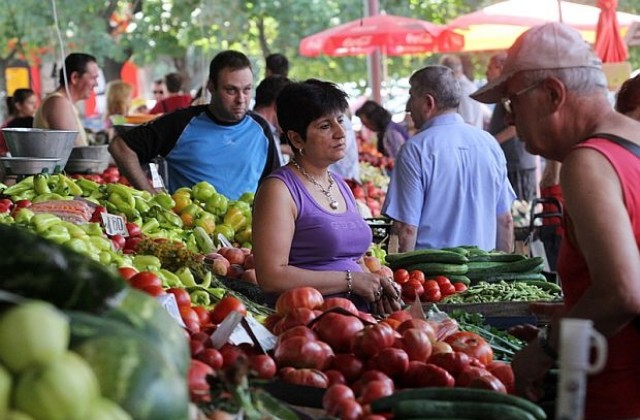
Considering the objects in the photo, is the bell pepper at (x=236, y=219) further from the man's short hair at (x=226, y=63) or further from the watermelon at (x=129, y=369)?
the watermelon at (x=129, y=369)

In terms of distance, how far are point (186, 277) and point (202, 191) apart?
1906mm

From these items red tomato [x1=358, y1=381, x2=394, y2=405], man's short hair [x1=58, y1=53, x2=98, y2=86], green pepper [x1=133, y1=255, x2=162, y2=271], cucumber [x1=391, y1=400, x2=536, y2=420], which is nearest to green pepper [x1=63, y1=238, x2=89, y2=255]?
green pepper [x1=133, y1=255, x2=162, y2=271]

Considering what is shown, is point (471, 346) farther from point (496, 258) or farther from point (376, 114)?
point (376, 114)

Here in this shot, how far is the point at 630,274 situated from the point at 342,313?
3.16ft

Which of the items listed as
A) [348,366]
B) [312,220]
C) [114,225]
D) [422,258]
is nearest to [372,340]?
[348,366]

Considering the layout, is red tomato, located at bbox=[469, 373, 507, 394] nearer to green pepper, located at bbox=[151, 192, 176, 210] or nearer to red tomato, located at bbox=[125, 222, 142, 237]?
red tomato, located at bbox=[125, 222, 142, 237]

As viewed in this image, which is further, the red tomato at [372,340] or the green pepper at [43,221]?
the green pepper at [43,221]

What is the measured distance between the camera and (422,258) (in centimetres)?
585

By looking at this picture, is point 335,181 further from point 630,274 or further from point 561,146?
point 630,274

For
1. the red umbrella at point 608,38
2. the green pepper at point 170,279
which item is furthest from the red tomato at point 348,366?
the red umbrella at point 608,38

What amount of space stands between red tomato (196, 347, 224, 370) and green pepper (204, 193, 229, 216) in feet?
13.2

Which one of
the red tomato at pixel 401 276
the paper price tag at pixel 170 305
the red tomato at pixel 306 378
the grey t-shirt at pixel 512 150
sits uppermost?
the paper price tag at pixel 170 305

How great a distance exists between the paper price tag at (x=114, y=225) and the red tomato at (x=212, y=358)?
118 inches

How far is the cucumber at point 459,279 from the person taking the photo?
5664mm
